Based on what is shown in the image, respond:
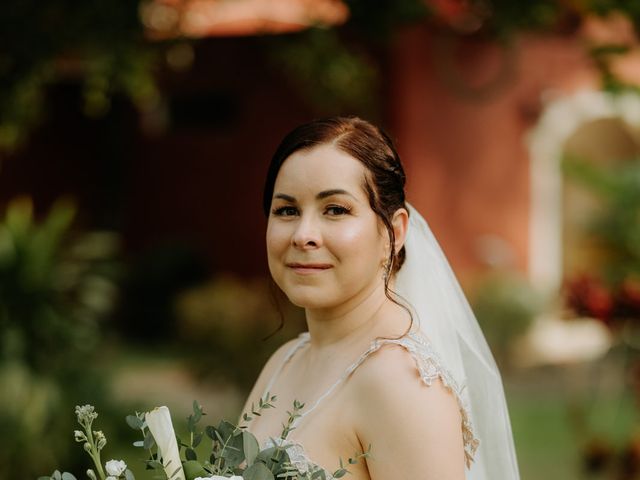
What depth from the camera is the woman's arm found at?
83.8 inches

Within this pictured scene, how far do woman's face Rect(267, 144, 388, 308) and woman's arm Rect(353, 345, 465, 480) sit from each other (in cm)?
21

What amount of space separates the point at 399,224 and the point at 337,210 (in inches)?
7.2

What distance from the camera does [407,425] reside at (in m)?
2.13

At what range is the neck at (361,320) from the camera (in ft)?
7.73

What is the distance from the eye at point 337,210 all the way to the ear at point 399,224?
14 centimetres

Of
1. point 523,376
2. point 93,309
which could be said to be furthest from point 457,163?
point 93,309

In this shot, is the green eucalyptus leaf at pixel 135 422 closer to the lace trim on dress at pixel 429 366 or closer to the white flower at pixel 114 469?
the white flower at pixel 114 469

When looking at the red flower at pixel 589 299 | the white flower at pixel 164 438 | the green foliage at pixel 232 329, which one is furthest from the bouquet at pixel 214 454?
the green foliage at pixel 232 329

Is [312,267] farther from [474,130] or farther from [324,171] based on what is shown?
[474,130]

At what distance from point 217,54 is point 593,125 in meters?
5.14

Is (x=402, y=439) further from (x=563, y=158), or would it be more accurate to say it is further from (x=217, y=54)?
(x=217, y=54)

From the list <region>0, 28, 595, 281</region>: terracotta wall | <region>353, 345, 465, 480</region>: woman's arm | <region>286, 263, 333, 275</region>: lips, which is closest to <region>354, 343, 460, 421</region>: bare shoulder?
<region>353, 345, 465, 480</region>: woman's arm

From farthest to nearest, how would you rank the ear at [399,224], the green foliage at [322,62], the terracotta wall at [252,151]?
the terracotta wall at [252,151]
the green foliage at [322,62]
the ear at [399,224]

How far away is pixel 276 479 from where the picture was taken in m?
2.14
